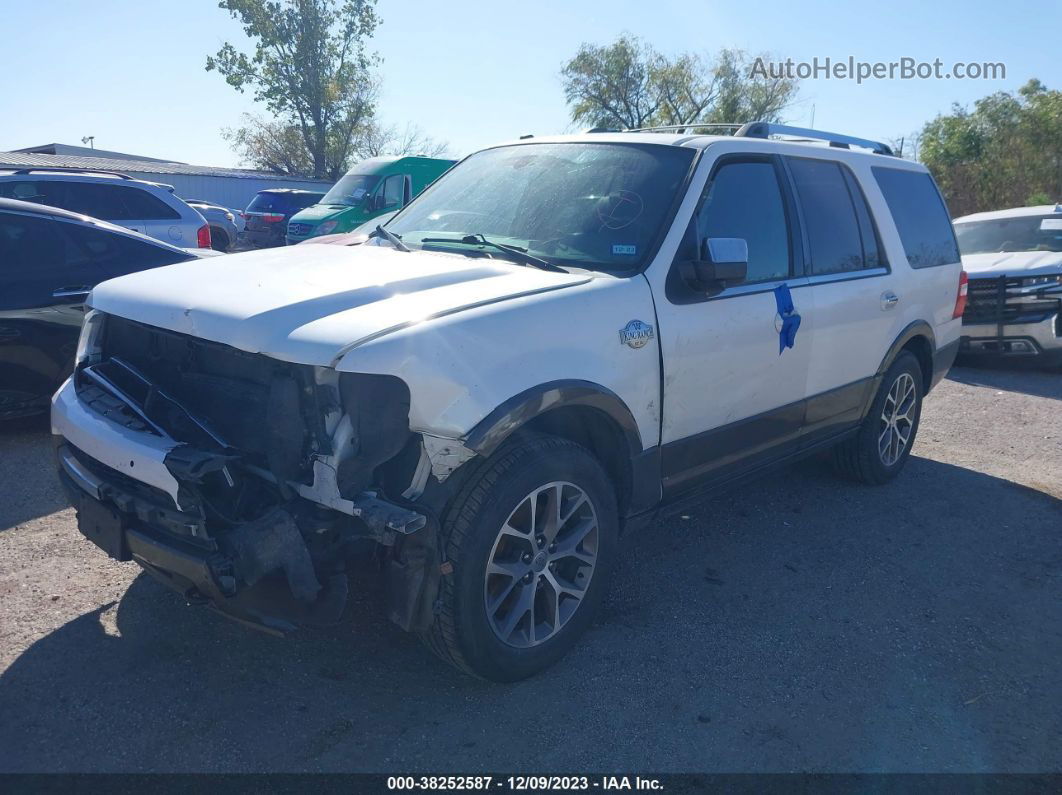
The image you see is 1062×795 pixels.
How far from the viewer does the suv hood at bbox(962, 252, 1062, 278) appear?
9500 mm

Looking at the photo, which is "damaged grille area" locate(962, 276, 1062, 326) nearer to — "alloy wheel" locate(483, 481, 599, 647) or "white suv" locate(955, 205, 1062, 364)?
"white suv" locate(955, 205, 1062, 364)

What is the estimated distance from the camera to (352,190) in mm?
16188

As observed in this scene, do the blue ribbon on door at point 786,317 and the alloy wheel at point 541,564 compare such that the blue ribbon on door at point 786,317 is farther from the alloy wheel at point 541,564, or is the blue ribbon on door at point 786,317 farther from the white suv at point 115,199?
the white suv at point 115,199

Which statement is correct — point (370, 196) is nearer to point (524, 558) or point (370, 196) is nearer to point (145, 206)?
point (145, 206)

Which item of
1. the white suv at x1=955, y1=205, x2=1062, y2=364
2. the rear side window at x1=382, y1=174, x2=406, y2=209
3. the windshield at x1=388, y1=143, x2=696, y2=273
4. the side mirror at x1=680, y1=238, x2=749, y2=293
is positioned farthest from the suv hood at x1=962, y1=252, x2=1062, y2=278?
the rear side window at x1=382, y1=174, x2=406, y2=209

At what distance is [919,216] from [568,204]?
2943mm

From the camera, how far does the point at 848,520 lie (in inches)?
205

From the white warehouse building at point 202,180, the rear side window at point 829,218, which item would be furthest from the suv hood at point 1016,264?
the white warehouse building at point 202,180

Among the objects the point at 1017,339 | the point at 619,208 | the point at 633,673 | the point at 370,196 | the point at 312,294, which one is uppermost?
the point at 370,196

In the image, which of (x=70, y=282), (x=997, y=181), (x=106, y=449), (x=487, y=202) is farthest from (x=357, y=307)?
(x=997, y=181)

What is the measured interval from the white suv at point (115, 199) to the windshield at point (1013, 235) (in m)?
9.34

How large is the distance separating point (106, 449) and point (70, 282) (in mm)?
3509

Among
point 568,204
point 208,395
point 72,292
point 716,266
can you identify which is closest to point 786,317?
point 716,266

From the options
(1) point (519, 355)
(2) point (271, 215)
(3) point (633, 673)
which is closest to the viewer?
(1) point (519, 355)
